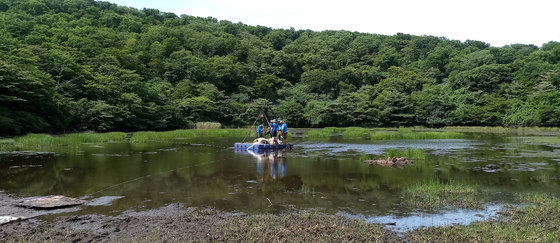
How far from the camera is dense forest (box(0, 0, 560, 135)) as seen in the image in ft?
145

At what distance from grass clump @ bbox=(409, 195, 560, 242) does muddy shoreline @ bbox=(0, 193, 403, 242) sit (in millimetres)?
788

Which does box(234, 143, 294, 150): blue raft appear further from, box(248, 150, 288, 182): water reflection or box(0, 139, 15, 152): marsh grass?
box(0, 139, 15, 152): marsh grass

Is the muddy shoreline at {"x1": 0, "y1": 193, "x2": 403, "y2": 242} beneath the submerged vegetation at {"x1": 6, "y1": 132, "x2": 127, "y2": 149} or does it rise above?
beneath

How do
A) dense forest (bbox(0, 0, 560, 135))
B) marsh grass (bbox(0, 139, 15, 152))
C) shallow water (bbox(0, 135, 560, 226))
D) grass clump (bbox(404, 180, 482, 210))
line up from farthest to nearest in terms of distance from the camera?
dense forest (bbox(0, 0, 560, 135)) < marsh grass (bbox(0, 139, 15, 152)) < shallow water (bbox(0, 135, 560, 226)) < grass clump (bbox(404, 180, 482, 210))

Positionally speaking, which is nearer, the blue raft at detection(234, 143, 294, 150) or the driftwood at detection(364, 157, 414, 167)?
the driftwood at detection(364, 157, 414, 167)

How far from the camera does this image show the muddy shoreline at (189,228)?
257 inches

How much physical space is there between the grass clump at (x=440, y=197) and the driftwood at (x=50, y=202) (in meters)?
8.23

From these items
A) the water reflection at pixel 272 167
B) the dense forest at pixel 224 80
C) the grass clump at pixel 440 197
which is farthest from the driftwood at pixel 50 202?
the dense forest at pixel 224 80

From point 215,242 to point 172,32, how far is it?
4476 inches

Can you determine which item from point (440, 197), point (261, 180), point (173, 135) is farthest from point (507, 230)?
point (173, 135)

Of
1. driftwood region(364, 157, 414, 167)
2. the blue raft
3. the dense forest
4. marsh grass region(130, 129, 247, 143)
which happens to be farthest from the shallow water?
the dense forest

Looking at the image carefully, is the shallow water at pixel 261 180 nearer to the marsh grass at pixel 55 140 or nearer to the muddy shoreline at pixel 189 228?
the muddy shoreline at pixel 189 228

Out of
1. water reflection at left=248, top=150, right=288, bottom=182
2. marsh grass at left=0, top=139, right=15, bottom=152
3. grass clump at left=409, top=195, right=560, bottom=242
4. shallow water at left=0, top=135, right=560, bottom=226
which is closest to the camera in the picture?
grass clump at left=409, top=195, right=560, bottom=242

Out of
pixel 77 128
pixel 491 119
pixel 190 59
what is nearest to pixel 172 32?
pixel 190 59
